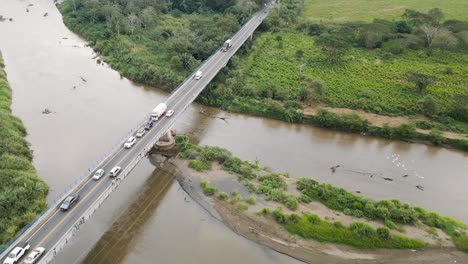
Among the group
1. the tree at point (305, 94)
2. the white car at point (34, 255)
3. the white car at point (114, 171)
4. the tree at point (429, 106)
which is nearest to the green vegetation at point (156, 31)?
the tree at point (305, 94)

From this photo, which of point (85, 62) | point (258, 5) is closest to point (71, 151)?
point (85, 62)

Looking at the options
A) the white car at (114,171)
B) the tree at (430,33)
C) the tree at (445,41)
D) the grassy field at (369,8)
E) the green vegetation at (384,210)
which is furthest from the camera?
the grassy field at (369,8)

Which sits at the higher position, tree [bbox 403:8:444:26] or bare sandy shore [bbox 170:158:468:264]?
tree [bbox 403:8:444:26]

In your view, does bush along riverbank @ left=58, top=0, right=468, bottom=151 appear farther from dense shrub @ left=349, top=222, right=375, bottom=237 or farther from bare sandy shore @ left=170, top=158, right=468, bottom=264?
bare sandy shore @ left=170, top=158, right=468, bottom=264

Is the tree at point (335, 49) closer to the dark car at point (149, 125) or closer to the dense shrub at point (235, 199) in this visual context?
the dark car at point (149, 125)

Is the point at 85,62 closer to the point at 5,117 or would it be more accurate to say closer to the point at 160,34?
the point at 160,34

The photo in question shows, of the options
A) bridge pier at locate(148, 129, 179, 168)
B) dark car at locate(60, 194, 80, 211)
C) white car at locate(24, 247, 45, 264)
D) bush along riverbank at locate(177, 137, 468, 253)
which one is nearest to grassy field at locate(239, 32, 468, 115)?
bridge pier at locate(148, 129, 179, 168)
